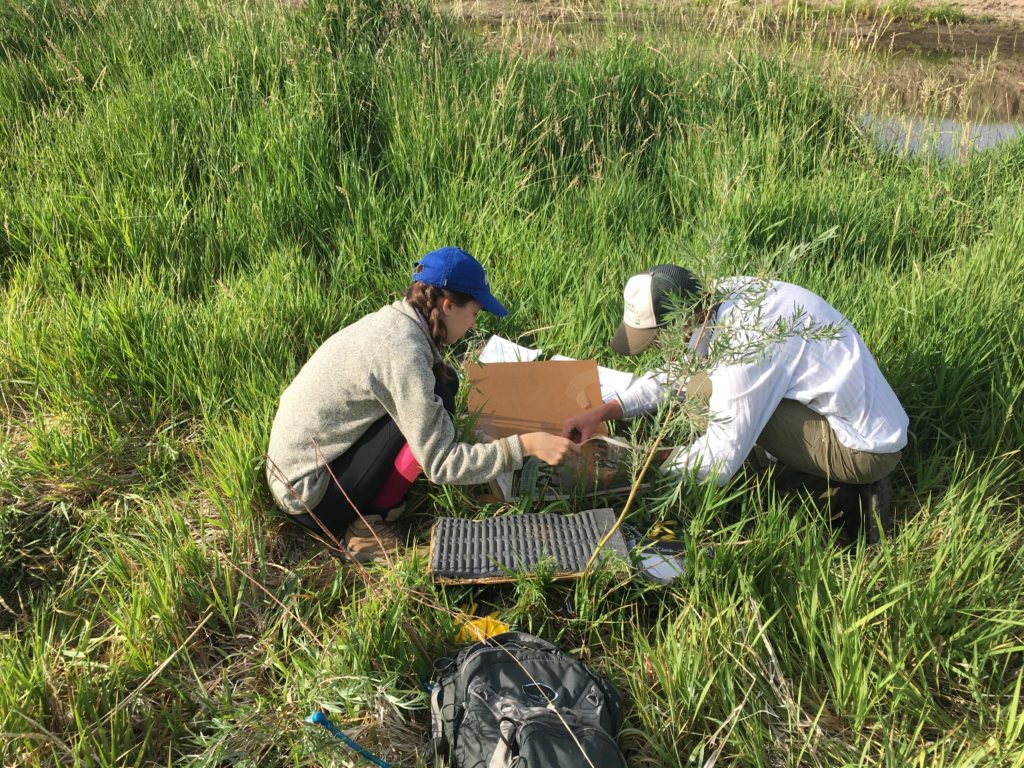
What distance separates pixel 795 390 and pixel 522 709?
1.48 m

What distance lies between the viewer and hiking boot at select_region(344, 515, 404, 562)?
273 cm

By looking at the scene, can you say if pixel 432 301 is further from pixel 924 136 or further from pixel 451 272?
pixel 924 136

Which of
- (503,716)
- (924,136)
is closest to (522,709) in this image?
(503,716)

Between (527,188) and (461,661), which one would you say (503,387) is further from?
(527,188)

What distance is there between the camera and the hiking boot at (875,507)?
2.91 meters

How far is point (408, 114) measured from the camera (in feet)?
15.0

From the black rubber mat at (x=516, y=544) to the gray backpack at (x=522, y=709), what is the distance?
25cm

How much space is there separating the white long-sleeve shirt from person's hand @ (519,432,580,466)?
1.28 ft

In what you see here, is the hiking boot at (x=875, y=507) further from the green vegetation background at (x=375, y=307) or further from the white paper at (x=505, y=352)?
the white paper at (x=505, y=352)

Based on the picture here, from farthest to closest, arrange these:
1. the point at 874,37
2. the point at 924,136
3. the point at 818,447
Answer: the point at 874,37, the point at 924,136, the point at 818,447

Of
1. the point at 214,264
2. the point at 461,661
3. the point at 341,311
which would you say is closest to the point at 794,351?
the point at 461,661

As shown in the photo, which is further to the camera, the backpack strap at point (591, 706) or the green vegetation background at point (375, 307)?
the green vegetation background at point (375, 307)

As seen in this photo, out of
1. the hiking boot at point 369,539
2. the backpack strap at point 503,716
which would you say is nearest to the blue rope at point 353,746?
the backpack strap at point 503,716

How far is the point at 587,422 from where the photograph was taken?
9.96 ft
